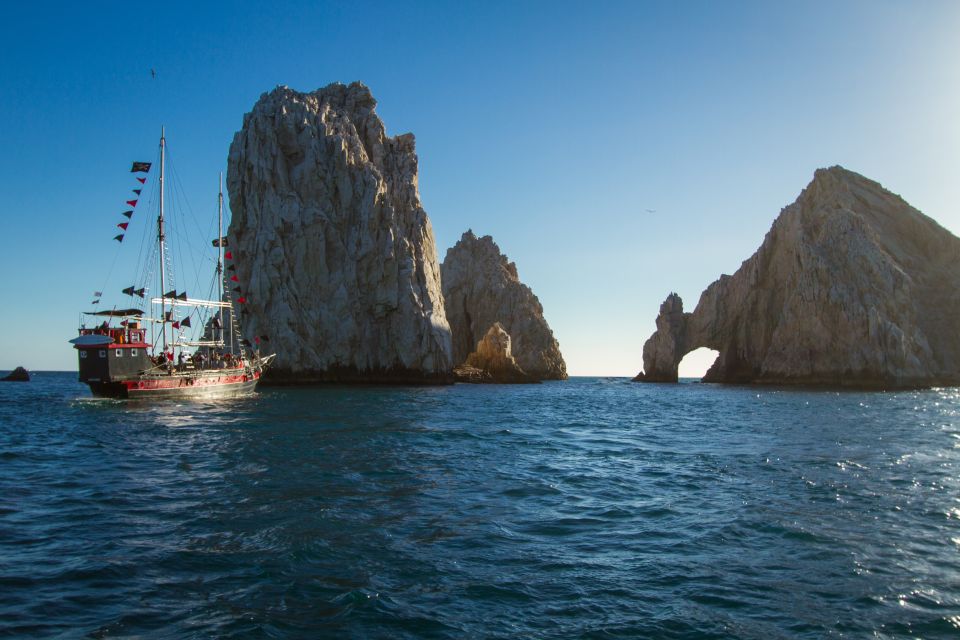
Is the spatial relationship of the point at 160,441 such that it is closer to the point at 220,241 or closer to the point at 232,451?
the point at 232,451

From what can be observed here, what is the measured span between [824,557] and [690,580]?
3.07 m

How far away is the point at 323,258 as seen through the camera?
80.6m

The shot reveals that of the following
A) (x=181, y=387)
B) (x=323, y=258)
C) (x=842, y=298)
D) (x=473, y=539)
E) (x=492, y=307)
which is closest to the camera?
(x=473, y=539)

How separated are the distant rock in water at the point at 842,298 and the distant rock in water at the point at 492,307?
32.7 meters

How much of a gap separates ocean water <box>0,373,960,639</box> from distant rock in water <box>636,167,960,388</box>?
2539 inches

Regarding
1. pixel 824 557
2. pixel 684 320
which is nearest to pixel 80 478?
pixel 824 557

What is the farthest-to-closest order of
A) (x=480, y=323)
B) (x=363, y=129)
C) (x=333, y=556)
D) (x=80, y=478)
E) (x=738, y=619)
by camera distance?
(x=480, y=323)
(x=363, y=129)
(x=80, y=478)
(x=333, y=556)
(x=738, y=619)

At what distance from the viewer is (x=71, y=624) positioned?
782 centimetres

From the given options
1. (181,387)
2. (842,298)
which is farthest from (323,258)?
(842,298)

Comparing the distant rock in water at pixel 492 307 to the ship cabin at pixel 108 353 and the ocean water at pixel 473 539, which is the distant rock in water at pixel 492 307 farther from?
the ocean water at pixel 473 539

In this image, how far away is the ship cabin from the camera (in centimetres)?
4372

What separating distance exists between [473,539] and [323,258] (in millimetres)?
72442

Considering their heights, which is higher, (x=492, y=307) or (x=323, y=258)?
(x=323, y=258)

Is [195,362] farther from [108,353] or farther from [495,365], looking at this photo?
[495,365]
